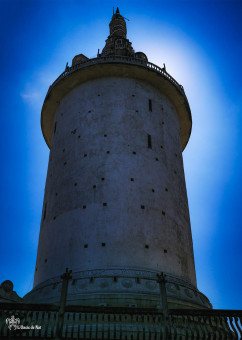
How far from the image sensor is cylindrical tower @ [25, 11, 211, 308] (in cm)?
1565

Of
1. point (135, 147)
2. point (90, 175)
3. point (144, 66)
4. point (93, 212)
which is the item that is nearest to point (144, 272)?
point (93, 212)

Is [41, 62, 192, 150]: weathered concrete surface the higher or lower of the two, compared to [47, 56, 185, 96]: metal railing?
lower

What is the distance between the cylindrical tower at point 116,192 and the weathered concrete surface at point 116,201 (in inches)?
2.0

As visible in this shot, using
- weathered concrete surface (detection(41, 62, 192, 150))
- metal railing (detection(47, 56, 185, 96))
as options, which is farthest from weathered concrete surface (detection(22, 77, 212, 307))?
metal railing (detection(47, 56, 185, 96))

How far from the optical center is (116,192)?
703 inches

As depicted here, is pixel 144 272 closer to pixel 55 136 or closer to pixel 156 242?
pixel 156 242

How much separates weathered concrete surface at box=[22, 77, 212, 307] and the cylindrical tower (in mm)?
50

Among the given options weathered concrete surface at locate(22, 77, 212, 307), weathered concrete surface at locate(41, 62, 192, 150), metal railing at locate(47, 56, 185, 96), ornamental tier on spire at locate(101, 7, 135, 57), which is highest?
ornamental tier on spire at locate(101, 7, 135, 57)

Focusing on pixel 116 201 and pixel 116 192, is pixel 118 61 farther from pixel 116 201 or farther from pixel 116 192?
pixel 116 201

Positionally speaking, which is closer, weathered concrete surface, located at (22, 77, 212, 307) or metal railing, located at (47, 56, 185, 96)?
weathered concrete surface, located at (22, 77, 212, 307)

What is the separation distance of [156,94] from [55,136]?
7014 mm

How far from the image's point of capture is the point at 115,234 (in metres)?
16.6

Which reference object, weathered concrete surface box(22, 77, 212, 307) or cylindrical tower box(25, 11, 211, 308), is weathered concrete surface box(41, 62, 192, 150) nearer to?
cylindrical tower box(25, 11, 211, 308)

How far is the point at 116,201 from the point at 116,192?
0.51 m
